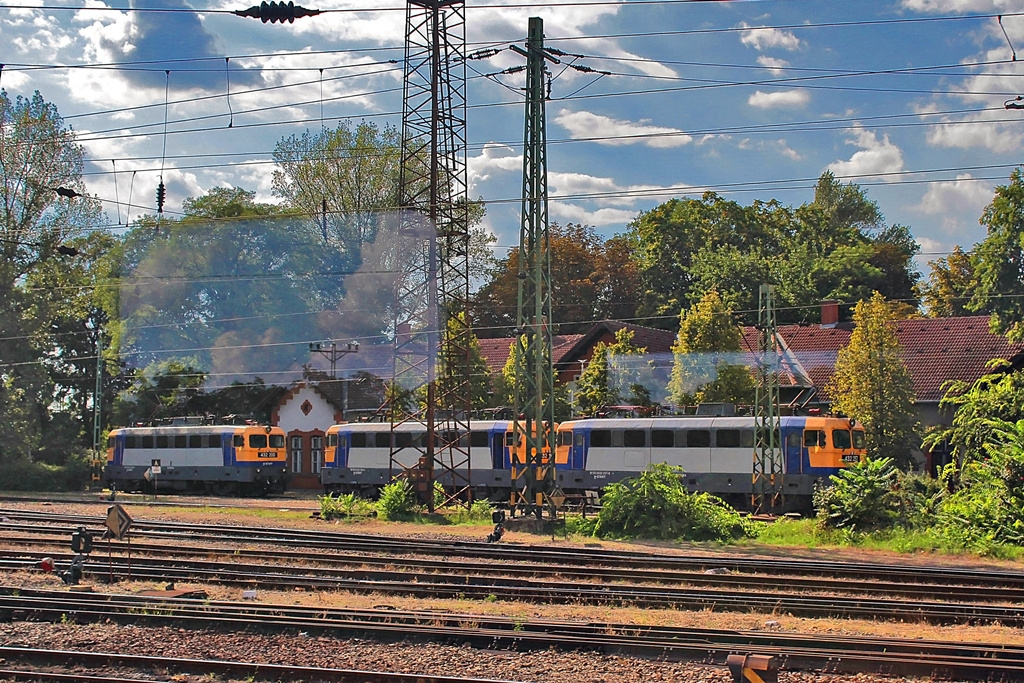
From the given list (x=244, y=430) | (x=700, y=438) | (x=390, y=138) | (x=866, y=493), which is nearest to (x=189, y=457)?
(x=244, y=430)

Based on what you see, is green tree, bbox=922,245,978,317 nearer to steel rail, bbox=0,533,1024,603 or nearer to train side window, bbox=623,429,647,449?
train side window, bbox=623,429,647,449

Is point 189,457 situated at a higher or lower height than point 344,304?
lower

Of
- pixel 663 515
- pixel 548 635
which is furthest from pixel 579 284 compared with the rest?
pixel 548 635

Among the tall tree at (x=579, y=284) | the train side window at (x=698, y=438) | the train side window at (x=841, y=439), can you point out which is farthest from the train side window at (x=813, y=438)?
the tall tree at (x=579, y=284)

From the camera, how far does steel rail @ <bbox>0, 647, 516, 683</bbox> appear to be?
32.0ft

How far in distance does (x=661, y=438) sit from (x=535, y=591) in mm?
17636

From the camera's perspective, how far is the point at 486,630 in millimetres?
11508

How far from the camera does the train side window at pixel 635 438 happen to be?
3209 centimetres

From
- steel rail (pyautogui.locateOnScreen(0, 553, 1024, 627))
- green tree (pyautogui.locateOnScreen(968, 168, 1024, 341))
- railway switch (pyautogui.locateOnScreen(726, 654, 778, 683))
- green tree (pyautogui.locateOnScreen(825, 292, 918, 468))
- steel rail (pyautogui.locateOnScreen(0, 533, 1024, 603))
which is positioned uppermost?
green tree (pyautogui.locateOnScreen(968, 168, 1024, 341))

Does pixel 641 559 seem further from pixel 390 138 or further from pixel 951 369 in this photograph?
pixel 390 138

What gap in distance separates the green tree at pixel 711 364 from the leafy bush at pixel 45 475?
28.5 meters

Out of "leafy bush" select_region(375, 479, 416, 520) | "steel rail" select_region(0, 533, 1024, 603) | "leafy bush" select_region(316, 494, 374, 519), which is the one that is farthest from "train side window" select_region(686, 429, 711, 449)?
"steel rail" select_region(0, 533, 1024, 603)

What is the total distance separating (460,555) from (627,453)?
543 inches

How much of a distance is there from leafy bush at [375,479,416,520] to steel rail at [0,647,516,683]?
1823 centimetres
